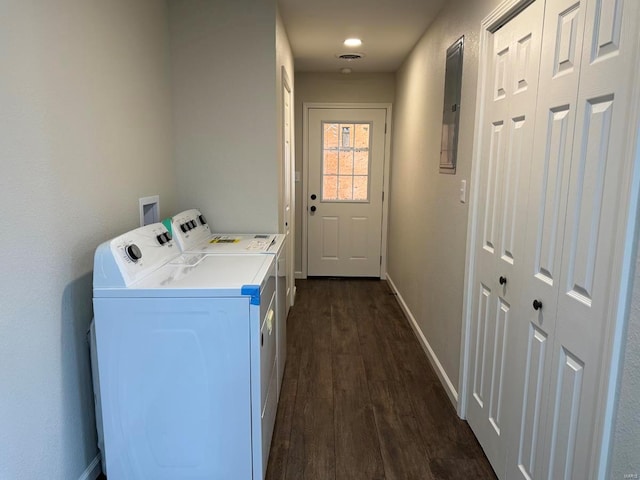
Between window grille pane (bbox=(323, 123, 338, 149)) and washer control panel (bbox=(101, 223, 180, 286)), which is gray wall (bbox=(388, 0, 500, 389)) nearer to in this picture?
window grille pane (bbox=(323, 123, 338, 149))

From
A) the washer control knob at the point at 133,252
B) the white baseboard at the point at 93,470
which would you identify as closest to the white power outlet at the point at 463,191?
the washer control knob at the point at 133,252

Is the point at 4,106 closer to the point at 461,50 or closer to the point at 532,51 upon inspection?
the point at 532,51

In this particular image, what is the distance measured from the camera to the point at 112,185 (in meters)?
2.01

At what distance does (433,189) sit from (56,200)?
232 centimetres

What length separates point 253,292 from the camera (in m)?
1.66

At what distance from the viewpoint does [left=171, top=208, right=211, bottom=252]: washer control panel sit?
2.30 metres

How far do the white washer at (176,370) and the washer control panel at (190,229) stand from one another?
515mm

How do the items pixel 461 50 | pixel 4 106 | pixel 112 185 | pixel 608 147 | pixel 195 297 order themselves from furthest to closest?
pixel 461 50 < pixel 112 185 < pixel 195 297 < pixel 4 106 < pixel 608 147

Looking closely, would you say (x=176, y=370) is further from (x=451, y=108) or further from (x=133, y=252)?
(x=451, y=108)

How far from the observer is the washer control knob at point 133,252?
1.74m

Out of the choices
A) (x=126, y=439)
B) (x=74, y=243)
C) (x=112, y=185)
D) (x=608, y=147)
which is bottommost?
(x=126, y=439)

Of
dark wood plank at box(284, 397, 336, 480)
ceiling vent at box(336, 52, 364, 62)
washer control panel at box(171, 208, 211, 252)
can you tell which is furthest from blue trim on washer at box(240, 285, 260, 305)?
ceiling vent at box(336, 52, 364, 62)

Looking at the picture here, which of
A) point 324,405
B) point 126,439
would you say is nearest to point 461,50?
point 324,405

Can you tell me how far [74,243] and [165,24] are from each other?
1.68 metres
